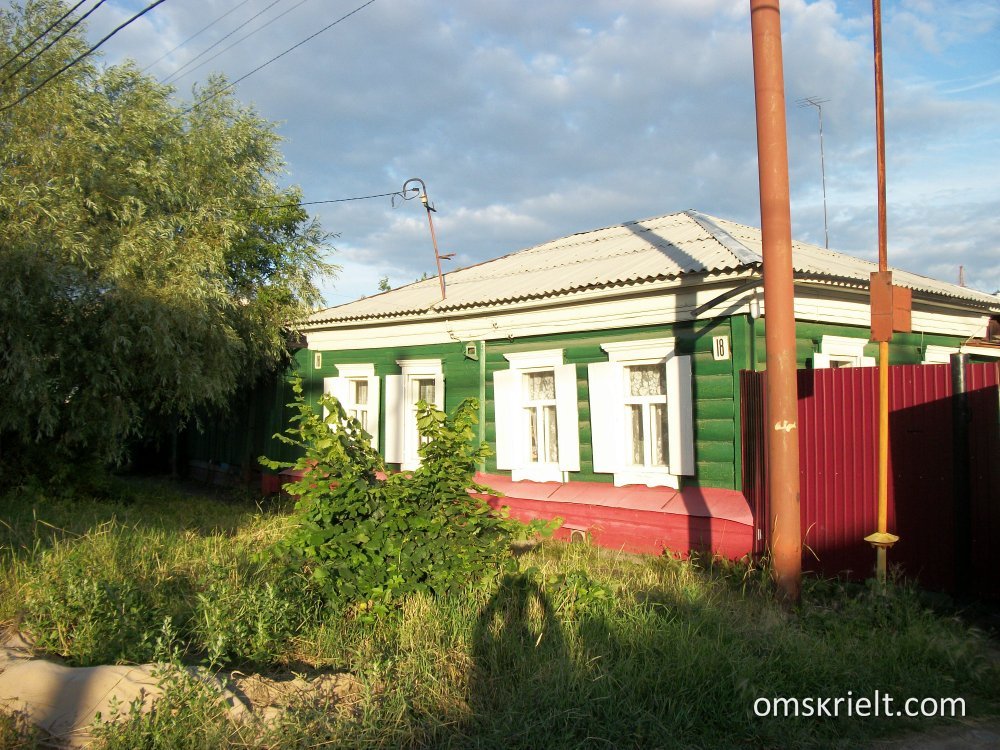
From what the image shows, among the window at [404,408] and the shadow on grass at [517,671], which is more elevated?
the window at [404,408]

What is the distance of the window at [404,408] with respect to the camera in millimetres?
12039

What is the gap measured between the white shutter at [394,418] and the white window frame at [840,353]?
→ 626 cm

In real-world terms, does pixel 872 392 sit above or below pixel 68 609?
above

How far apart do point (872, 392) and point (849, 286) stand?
2496mm

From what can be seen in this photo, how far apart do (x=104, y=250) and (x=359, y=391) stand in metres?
4.73

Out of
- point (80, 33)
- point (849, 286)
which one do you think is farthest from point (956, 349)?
point (80, 33)

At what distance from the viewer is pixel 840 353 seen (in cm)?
927

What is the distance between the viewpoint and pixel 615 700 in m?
4.09

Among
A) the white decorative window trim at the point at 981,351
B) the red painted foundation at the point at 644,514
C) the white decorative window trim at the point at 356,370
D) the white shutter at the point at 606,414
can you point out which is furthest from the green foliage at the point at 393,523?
the white decorative window trim at the point at 981,351

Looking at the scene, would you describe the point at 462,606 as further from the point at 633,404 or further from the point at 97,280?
the point at 97,280

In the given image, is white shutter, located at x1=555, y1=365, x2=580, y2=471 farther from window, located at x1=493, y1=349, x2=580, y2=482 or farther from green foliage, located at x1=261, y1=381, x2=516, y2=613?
green foliage, located at x1=261, y1=381, x2=516, y2=613

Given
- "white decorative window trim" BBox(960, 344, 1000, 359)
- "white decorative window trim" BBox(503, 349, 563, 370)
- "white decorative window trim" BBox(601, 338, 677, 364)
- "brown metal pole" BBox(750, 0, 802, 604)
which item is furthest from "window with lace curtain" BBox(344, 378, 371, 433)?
"white decorative window trim" BBox(960, 344, 1000, 359)

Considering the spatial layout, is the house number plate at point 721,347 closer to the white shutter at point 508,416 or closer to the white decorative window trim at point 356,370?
the white shutter at point 508,416

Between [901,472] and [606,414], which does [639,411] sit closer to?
[606,414]
